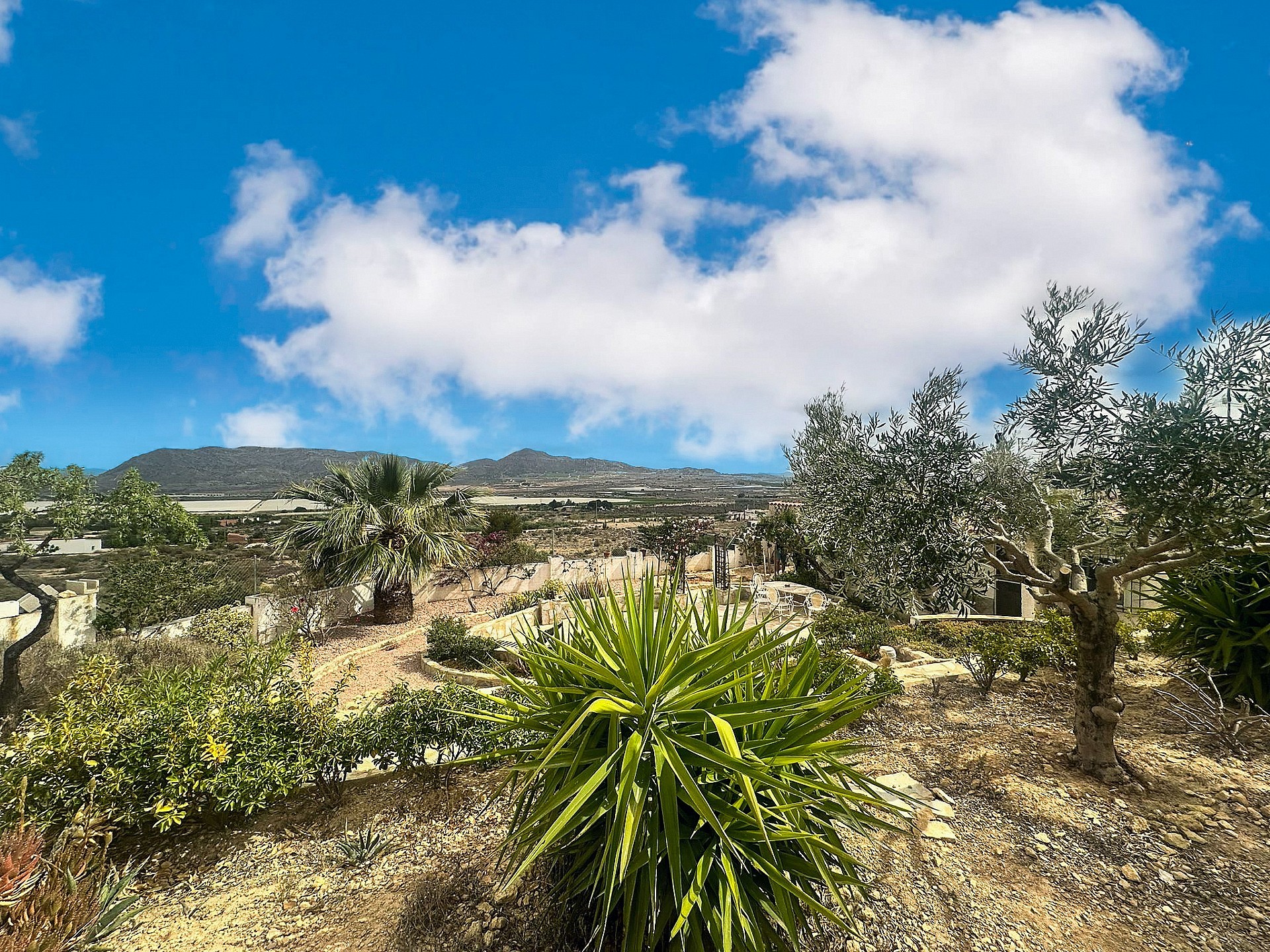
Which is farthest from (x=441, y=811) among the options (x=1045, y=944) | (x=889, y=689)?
(x=889, y=689)

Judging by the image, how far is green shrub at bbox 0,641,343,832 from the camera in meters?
3.34

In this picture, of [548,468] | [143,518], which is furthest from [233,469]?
[143,518]

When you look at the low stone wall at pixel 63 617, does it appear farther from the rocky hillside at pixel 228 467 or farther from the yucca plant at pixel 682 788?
the rocky hillside at pixel 228 467

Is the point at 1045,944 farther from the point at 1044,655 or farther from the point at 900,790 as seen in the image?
the point at 1044,655

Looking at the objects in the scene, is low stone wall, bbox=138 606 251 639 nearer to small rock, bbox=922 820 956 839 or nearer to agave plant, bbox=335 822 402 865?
agave plant, bbox=335 822 402 865

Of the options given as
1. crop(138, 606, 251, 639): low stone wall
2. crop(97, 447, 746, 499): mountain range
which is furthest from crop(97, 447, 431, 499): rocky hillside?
crop(138, 606, 251, 639): low stone wall

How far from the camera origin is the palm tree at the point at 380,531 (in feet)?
38.7

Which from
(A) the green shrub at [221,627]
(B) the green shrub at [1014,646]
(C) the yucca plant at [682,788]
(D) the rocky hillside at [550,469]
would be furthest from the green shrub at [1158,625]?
(D) the rocky hillside at [550,469]

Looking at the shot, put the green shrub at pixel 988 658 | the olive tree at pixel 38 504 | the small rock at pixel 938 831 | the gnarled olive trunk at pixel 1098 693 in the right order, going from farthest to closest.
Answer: the olive tree at pixel 38 504 → the green shrub at pixel 988 658 → the gnarled olive trunk at pixel 1098 693 → the small rock at pixel 938 831

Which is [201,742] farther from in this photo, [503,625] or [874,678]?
[503,625]

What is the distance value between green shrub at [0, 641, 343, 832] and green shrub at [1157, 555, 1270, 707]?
23.5 feet

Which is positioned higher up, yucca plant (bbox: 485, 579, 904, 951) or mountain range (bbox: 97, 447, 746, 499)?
mountain range (bbox: 97, 447, 746, 499)

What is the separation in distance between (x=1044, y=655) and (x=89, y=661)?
9388 mm

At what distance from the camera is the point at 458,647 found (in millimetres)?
9289
